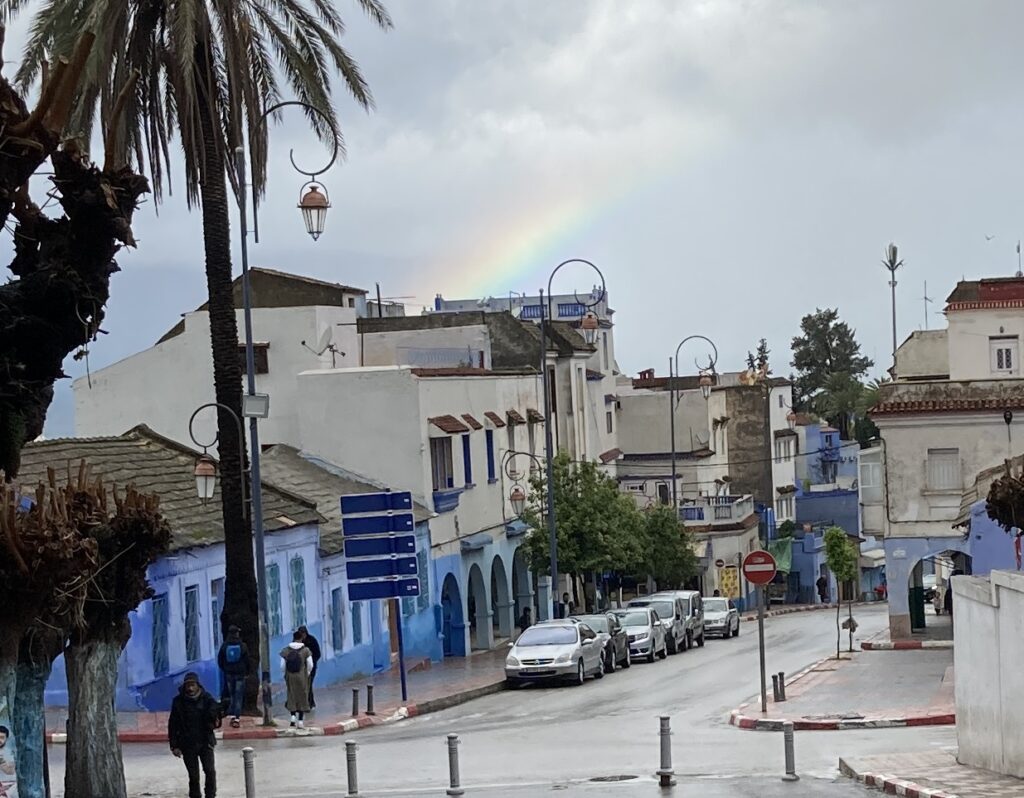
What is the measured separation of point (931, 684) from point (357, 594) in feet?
36.8

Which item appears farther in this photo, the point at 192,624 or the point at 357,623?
the point at 357,623

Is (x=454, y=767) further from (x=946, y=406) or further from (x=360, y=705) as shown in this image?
(x=946, y=406)

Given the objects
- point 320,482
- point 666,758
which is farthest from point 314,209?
point 320,482

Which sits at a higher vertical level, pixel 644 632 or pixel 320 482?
pixel 320 482

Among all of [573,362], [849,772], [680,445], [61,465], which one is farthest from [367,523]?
[680,445]

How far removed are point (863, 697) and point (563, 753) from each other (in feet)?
31.3

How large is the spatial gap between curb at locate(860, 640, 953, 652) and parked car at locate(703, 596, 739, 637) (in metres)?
10.4

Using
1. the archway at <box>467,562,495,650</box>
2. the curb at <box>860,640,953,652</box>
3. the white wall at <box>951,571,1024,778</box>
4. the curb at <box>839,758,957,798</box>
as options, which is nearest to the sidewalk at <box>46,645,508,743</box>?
the archway at <box>467,562,495,650</box>

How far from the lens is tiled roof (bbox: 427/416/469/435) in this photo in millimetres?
50716

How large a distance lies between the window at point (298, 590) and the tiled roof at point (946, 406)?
16.7 meters

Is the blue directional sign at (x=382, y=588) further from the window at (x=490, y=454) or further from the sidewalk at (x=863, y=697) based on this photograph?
the window at (x=490, y=454)

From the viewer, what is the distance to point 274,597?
128 ft

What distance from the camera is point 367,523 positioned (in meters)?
34.2

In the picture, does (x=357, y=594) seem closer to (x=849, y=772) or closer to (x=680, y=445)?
(x=849, y=772)
